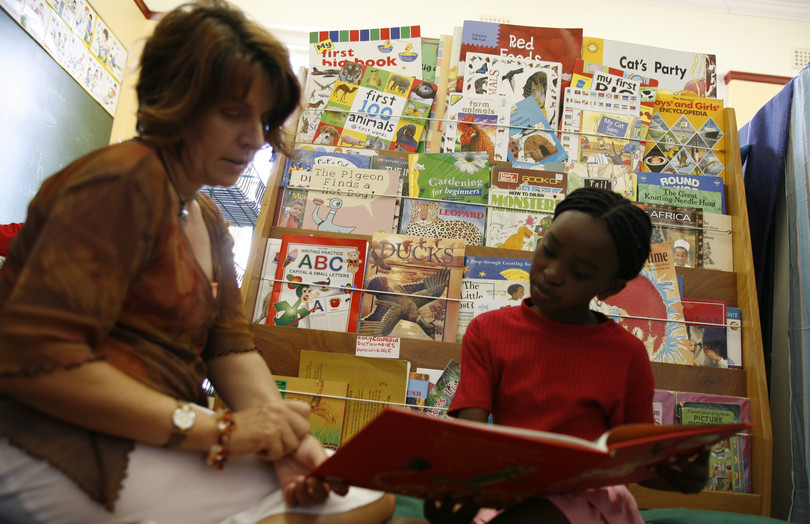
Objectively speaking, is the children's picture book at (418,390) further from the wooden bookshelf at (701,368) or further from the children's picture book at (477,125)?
the children's picture book at (477,125)

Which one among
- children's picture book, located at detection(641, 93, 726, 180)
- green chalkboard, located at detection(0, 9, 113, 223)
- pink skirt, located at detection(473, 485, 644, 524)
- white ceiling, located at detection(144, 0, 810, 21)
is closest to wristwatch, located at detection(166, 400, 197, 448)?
pink skirt, located at detection(473, 485, 644, 524)

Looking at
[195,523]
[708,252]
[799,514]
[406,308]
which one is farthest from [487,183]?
[195,523]

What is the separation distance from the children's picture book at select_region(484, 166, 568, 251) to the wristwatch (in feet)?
4.14

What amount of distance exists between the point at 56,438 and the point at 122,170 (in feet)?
1.02

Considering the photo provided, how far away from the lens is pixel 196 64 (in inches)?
32.3

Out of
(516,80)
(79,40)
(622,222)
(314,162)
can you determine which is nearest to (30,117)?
(79,40)

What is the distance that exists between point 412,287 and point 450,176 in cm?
38

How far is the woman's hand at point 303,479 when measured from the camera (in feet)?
2.57

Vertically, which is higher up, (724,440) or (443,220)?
(443,220)

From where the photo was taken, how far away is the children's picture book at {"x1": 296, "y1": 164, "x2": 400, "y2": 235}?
1878 mm

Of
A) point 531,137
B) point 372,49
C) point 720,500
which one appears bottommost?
point 720,500

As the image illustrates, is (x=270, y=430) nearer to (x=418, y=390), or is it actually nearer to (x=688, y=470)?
(x=688, y=470)

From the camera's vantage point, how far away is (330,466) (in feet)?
2.35

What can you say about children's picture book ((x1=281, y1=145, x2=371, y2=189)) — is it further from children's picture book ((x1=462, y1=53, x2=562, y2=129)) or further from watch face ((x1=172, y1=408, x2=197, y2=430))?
watch face ((x1=172, y1=408, x2=197, y2=430))
